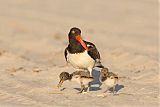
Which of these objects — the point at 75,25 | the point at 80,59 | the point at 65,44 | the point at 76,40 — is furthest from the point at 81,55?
the point at 75,25

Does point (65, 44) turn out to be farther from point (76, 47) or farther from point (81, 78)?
point (81, 78)

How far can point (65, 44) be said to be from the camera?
1798 cm

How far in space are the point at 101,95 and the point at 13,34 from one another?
904cm

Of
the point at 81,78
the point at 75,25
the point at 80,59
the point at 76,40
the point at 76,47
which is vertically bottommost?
the point at 81,78

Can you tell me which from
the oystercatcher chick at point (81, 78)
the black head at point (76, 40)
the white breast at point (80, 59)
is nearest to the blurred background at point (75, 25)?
the black head at point (76, 40)

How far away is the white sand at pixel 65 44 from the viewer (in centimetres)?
1120

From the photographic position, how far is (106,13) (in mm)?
24016

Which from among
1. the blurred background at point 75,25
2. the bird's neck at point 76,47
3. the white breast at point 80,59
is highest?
the blurred background at point 75,25

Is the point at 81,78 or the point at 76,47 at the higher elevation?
the point at 76,47

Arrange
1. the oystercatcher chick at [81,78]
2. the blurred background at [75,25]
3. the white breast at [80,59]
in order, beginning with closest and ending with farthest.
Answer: the oystercatcher chick at [81,78]
the white breast at [80,59]
the blurred background at [75,25]

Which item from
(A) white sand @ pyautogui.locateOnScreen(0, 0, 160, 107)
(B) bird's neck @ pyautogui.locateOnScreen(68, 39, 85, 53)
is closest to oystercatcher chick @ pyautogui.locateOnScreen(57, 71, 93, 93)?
(A) white sand @ pyautogui.locateOnScreen(0, 0, 160, 107)

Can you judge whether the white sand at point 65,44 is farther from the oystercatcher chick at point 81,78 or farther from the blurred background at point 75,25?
the oystercatcher chick at point 81,78

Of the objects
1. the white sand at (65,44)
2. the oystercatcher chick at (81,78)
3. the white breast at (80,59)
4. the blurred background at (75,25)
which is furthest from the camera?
the blurred background at (75,25)

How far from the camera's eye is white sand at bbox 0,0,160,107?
441 inches
